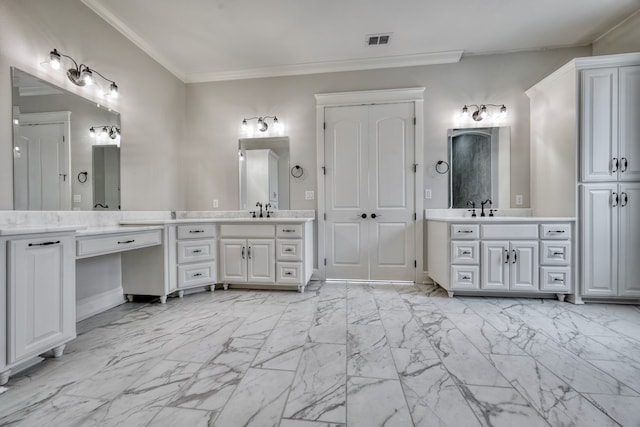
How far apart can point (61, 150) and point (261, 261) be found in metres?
1.95

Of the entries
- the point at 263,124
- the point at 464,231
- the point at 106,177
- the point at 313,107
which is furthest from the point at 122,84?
the point at 464,231

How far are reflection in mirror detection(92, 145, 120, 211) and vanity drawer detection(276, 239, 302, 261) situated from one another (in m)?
1.64

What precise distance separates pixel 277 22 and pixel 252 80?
1.01 metres

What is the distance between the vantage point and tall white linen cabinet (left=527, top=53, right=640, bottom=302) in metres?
2.38

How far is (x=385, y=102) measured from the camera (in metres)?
3.27

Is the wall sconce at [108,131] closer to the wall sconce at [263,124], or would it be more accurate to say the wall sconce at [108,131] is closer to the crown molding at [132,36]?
the crown molding at [132,36]

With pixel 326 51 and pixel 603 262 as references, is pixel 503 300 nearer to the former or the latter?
pixel 603 262

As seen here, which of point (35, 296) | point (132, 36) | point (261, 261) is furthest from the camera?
point (261, 261)

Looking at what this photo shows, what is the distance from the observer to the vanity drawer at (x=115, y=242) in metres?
1.80

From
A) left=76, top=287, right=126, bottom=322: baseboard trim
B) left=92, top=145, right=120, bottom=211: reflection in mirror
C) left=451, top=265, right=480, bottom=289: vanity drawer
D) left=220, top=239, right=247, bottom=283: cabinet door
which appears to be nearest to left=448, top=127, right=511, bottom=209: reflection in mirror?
left=451, top=265, right=480, bottom=289: vanity drawer

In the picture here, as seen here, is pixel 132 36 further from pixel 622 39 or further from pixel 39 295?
pixel 622 39

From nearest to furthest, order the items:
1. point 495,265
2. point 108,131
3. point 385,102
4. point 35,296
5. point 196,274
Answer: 1. point 35,296
2. point 108,131
3. point 495,265
4. point 196,274
5. point 385,102

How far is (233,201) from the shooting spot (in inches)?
140

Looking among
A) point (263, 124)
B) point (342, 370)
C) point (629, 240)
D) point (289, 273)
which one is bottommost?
point (342, 370)
